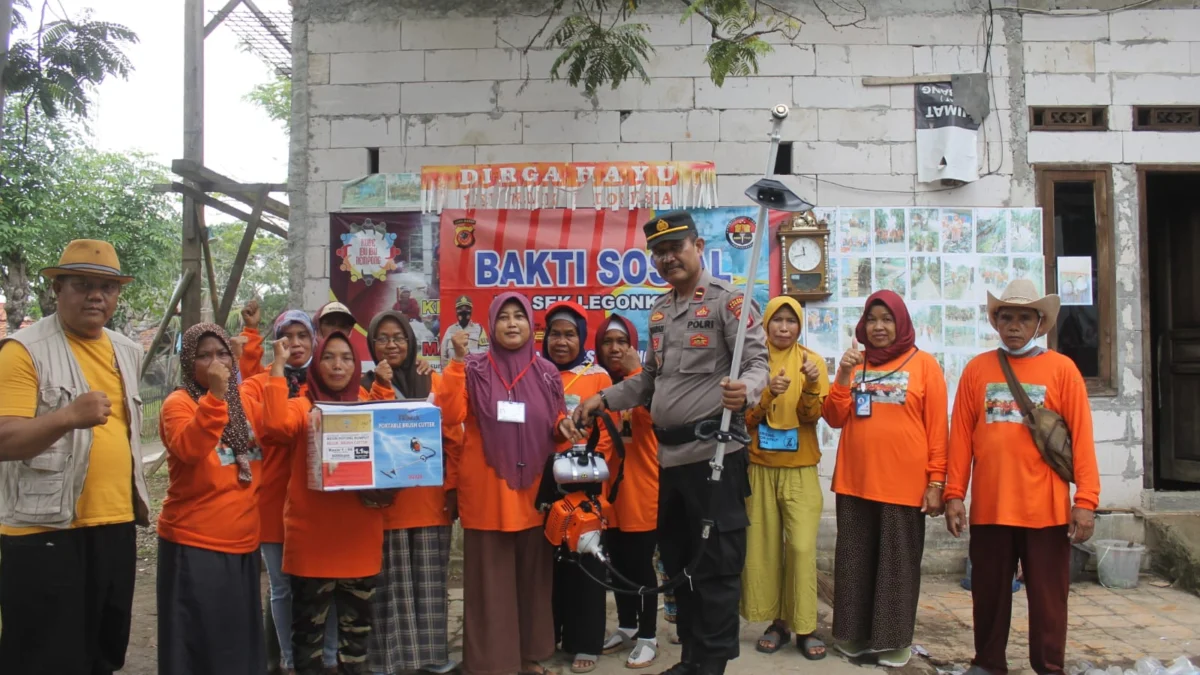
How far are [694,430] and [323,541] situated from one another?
1729 mm

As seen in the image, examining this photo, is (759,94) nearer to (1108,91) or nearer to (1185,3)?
(1108,91)

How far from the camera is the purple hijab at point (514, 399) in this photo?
13.2ft

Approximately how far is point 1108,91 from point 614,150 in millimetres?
3815

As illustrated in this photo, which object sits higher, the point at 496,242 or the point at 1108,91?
the point at 1108,91

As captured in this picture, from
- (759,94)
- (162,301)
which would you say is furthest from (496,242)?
(162,301)

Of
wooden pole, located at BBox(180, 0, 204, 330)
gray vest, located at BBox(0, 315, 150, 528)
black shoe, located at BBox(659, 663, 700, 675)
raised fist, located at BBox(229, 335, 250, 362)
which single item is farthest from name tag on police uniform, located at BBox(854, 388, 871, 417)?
wooden pole, located at BBox(180, 0, 204, 330)

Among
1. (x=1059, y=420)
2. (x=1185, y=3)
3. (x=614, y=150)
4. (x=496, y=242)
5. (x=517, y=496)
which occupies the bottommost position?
(x=517, y=496)

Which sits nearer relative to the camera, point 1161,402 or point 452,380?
point 452,380

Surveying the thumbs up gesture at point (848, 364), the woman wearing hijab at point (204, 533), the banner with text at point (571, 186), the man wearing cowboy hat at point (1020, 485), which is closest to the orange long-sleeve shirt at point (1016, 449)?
the man wearing cowboy hat at point (1020, 485)

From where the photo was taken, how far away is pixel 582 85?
6270 mm

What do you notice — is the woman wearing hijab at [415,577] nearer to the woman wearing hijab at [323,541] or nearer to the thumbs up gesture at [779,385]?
the woman wearing hijab at [323,541]

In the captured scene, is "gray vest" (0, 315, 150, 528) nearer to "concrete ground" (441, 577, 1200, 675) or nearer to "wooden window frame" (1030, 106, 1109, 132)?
"concrete ground" (441, 577, 1200, 675)

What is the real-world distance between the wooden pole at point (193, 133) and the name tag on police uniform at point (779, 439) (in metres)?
4.95

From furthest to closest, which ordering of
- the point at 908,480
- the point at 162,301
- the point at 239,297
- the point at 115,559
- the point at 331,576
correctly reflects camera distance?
1. the point at 239,297
2. the point at 162,301
3. the point at 908,480
4. the point at 331,576
5. the point at 115,559
